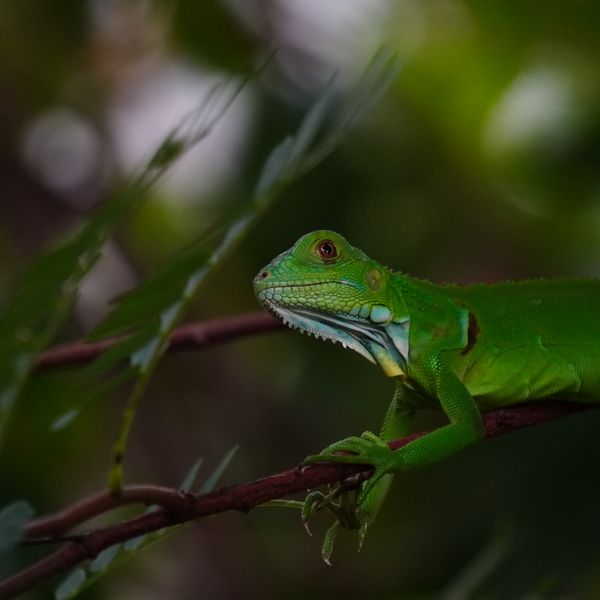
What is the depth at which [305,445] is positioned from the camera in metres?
3.53

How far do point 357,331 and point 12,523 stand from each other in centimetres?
103

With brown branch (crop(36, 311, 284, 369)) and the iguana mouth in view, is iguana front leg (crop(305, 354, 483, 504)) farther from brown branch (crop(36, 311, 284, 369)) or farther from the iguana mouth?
brown branch (crop(36, 311, 284, 369))

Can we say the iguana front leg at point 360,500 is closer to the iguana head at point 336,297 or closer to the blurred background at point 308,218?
the iguana head at point 336,297

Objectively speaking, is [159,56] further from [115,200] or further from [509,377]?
[115,200]

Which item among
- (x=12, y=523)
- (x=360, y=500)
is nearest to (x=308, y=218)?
(x=360, y=500)

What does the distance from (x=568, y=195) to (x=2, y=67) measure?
2.08 meters

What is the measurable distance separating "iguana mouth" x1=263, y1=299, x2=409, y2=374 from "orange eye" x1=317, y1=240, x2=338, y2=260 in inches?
3.7

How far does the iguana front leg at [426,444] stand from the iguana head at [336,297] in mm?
178

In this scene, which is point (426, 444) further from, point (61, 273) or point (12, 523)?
point (61, 273)

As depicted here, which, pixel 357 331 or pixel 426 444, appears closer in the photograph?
pixel 426 444

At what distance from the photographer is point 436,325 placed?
183cm

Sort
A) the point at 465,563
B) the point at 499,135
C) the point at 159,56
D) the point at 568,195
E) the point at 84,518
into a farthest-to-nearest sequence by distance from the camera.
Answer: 1. the point at 159,56
2. the point at 499,135
3. the point at 568,195
4. the point at 465,563
5. the point at 84,518

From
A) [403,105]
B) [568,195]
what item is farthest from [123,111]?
[568,195]

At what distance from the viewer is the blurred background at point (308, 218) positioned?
2775mm
